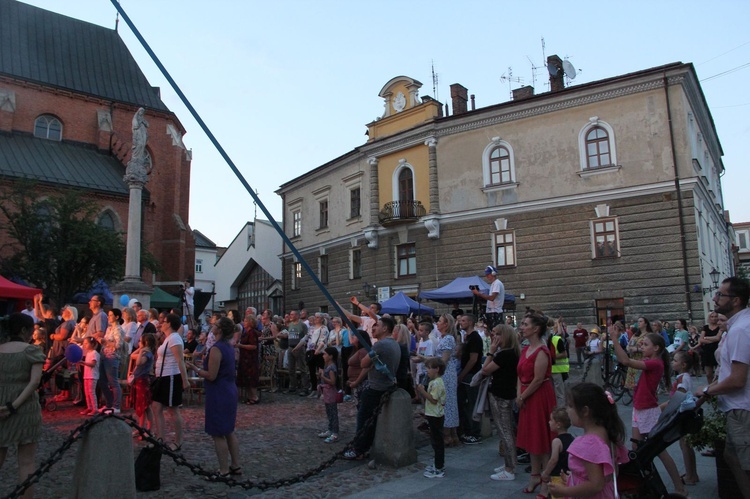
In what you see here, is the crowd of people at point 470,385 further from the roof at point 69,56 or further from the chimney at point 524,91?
the roof at point 69,56

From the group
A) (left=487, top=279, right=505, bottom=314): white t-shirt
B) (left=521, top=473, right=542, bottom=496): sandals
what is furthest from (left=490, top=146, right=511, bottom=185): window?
(left=521, top=473, right=542, bottom=496): sandals

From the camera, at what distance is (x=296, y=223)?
39.0 metres

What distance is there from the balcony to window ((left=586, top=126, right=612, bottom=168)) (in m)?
8.56

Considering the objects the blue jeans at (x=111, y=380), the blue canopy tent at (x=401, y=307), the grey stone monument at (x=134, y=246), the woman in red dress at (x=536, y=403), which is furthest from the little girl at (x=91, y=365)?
the blue canopy tent at (x=401, y=307)

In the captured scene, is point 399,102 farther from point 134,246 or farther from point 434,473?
point 434,473

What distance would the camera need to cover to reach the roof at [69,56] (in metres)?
35.2

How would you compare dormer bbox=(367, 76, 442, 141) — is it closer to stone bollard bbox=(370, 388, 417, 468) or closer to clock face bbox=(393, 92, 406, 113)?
clock face bbox=(393, 92, 406, 113)

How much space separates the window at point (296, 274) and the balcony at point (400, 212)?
977cm

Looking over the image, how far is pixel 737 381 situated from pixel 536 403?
2.08 metres

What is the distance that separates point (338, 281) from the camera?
112ft

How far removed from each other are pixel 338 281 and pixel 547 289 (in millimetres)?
13675

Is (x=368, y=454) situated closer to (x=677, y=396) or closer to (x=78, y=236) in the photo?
(x=677, y=396)

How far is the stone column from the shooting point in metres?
28.5

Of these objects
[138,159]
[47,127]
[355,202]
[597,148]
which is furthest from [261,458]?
[47,127]
